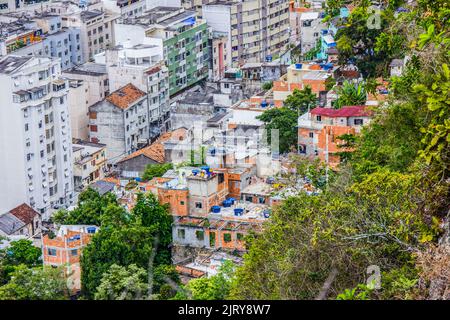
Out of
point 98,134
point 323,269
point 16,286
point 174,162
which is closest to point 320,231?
point 323,269

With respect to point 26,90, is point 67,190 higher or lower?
lower

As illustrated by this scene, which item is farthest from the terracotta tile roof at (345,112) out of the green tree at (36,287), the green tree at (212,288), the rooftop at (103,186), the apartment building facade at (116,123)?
the green tree at (36,287)

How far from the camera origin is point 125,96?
27.7 m

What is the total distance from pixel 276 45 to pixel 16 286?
26.5 meters

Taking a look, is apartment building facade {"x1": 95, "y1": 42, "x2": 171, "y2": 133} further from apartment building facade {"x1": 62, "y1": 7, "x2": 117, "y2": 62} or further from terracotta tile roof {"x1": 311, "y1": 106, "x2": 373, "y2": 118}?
terracotta tile roof {"x1": 311, "y1": 106, "x2": 373, "y2": 118}

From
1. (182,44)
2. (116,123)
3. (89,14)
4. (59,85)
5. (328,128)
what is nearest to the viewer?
(328,128)

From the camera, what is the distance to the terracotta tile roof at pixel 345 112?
19766mm

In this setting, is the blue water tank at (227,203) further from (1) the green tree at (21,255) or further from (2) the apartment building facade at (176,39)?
(2) the apartment building facade at (176,39)

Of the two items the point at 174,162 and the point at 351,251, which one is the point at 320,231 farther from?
the point at 174,162

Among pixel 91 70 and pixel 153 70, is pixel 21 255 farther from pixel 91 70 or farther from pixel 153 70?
pixel 91 70

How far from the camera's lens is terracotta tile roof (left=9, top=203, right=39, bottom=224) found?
2159 centimetres

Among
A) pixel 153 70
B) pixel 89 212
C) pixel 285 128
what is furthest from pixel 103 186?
pixel 153 70

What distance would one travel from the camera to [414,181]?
24.9 ft

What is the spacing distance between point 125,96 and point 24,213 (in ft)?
22.0
